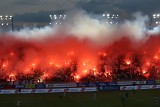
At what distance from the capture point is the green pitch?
49.4 meters

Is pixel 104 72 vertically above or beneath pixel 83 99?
above

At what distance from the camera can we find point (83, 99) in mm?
53438

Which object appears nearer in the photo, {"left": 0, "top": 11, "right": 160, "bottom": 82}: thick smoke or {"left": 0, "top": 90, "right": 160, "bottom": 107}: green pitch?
{"left": 0, "top": 90, "right": 160, "bottom": 107}: green pitch

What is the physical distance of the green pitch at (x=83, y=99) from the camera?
49406 mm

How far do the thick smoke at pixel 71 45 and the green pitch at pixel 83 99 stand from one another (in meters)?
24.4

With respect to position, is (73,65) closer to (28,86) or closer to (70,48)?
(70,48)

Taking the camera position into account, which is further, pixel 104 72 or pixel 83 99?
pixel 104 72

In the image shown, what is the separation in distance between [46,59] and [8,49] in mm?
12694

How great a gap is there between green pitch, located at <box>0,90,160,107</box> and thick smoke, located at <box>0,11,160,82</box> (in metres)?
24.4

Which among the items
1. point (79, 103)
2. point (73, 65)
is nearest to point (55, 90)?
point (79, 103)

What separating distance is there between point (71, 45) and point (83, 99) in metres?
41.1

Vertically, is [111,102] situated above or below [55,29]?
below

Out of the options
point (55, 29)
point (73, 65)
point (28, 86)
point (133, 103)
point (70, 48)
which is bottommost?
point (133, 103)

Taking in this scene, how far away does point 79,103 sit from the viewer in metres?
50.4
